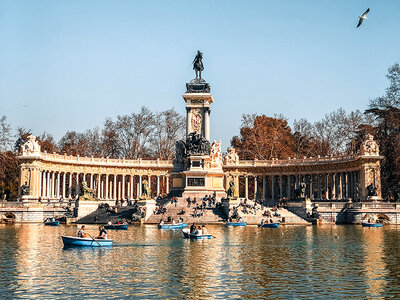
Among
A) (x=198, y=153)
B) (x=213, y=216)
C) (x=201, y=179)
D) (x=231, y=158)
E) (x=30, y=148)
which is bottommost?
(x=213, y=216)

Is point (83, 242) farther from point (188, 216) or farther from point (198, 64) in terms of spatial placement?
point (198, 64)

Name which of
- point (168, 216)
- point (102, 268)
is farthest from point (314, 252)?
point (168, 216)

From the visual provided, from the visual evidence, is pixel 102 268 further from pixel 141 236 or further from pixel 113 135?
pixel 113 135

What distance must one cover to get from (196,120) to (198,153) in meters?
5.46

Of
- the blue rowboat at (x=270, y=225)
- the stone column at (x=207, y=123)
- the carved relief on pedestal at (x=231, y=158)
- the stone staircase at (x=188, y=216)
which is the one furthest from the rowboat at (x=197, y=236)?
the carved relief on pedestal at (x=231, y=158)

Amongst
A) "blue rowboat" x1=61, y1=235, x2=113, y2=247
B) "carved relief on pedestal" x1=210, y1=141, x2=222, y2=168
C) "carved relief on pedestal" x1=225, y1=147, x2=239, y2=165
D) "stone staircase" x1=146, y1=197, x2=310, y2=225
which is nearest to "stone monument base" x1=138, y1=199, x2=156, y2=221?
"stone staircase" x1=146, y1=197, x2=310, y2=225

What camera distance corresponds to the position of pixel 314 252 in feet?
92.0

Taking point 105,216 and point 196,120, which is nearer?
point 105,216

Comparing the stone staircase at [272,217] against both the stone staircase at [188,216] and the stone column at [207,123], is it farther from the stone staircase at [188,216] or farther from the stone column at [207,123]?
the stone column at [207,123]

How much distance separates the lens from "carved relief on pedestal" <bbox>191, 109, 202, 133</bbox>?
68875 mm

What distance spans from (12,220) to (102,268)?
133 ft

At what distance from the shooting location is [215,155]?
69062 mm

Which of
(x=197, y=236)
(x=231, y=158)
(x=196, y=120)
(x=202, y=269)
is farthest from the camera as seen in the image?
(x=231, y=158)

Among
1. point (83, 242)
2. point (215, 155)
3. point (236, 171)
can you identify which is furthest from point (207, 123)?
point (83, 242)
